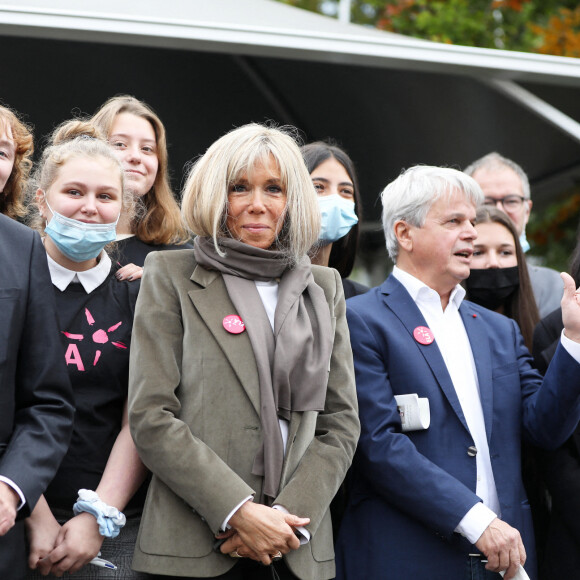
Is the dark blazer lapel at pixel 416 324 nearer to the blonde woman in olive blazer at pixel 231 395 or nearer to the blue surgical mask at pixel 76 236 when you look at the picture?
the blonde woman in olive blazer at pixel 231 395

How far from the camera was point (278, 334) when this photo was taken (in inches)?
124

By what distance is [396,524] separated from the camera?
3.50 m

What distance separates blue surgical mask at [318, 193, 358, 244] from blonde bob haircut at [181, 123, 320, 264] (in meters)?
0.98

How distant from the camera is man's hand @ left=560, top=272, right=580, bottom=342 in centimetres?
357

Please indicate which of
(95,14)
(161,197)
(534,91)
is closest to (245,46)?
(95,14)

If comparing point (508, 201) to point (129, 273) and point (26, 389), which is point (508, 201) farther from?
point (26, 389)

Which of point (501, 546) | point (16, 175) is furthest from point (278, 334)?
point (16, 175)

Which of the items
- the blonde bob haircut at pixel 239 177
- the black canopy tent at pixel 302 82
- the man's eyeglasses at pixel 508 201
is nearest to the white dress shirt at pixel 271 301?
the blonde bob haircut at pixel 239 177

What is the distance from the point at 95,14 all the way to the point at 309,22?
115 inches

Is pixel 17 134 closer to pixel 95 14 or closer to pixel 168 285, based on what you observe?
pixel 168 285

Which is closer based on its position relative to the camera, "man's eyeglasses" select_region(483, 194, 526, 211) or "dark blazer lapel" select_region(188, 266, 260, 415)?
→ "dark blazer lapel" select_region(188, 266, 260, 415)

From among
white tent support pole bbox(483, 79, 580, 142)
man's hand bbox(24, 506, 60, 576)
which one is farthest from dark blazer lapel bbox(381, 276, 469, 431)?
white tent support pole bbox(483, 79, 580, 142)

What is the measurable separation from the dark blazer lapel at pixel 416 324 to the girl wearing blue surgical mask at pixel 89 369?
1114 mm

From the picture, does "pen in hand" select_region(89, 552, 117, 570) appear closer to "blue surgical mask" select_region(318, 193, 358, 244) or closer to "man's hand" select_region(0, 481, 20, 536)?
"man's hand" select_region(0, 481, 20, 536)
